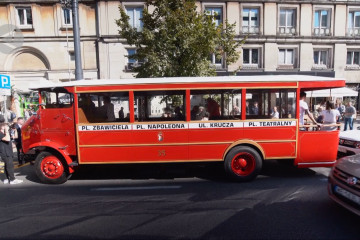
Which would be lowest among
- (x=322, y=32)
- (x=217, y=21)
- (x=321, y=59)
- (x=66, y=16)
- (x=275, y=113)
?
(x=275, y=113)

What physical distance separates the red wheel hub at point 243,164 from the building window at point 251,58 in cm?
1380

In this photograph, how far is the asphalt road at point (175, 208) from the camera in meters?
3.29

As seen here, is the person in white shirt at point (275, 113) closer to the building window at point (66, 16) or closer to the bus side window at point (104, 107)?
the bus side window at point (104, 107)

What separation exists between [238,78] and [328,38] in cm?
1731

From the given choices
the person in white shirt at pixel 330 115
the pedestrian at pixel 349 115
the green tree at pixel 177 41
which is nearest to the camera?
the person in white shirt at pixel 330 115

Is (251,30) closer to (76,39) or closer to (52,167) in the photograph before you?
(76,39)

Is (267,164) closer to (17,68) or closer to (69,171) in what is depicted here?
(69,171)

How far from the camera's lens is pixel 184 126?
17.2 feet

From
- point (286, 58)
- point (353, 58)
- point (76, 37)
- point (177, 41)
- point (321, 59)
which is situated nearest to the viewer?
point (177, 41)

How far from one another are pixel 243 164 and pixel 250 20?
51.0 ft

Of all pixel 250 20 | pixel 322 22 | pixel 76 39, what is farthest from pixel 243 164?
pixel 322 22

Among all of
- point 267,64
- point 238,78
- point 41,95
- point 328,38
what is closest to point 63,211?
point 41,95

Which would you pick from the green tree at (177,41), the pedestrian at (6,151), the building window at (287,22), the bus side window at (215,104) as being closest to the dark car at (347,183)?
the bus side window at (215,104)

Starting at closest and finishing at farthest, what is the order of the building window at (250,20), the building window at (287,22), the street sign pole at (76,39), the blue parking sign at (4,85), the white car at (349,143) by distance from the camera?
the white car at (349,143) < the blue parking sign at (4,85) < the street sign pole at (76,39) < the building window at (250,20) < the building window at (287,22)
